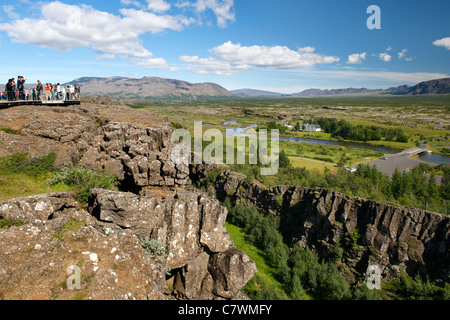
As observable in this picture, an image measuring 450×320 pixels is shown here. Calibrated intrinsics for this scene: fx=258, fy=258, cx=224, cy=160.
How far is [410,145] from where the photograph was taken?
12150 cm

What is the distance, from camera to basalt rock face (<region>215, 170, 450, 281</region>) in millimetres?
27078

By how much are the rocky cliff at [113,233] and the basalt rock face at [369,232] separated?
20694 millimetres

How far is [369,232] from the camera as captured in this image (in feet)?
97.7

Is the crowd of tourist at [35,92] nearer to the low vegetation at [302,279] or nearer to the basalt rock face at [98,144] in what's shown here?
the basalt rock face at [98,144]

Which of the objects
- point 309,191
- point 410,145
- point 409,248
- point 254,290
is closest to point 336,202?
point 309,191

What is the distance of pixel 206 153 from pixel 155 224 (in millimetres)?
49490

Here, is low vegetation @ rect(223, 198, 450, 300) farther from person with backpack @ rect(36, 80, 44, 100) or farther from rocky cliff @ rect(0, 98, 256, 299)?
person with backpack @ rect(36, 80, 44, 100)

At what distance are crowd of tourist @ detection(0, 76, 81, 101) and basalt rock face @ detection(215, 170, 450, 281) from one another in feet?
117

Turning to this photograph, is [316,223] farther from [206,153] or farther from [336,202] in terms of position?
[206,153]

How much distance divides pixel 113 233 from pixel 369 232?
28.9 m

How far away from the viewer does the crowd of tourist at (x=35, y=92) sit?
2584 centimetres

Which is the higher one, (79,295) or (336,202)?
(79,295)

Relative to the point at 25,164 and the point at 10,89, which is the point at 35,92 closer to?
the point at 10,89
